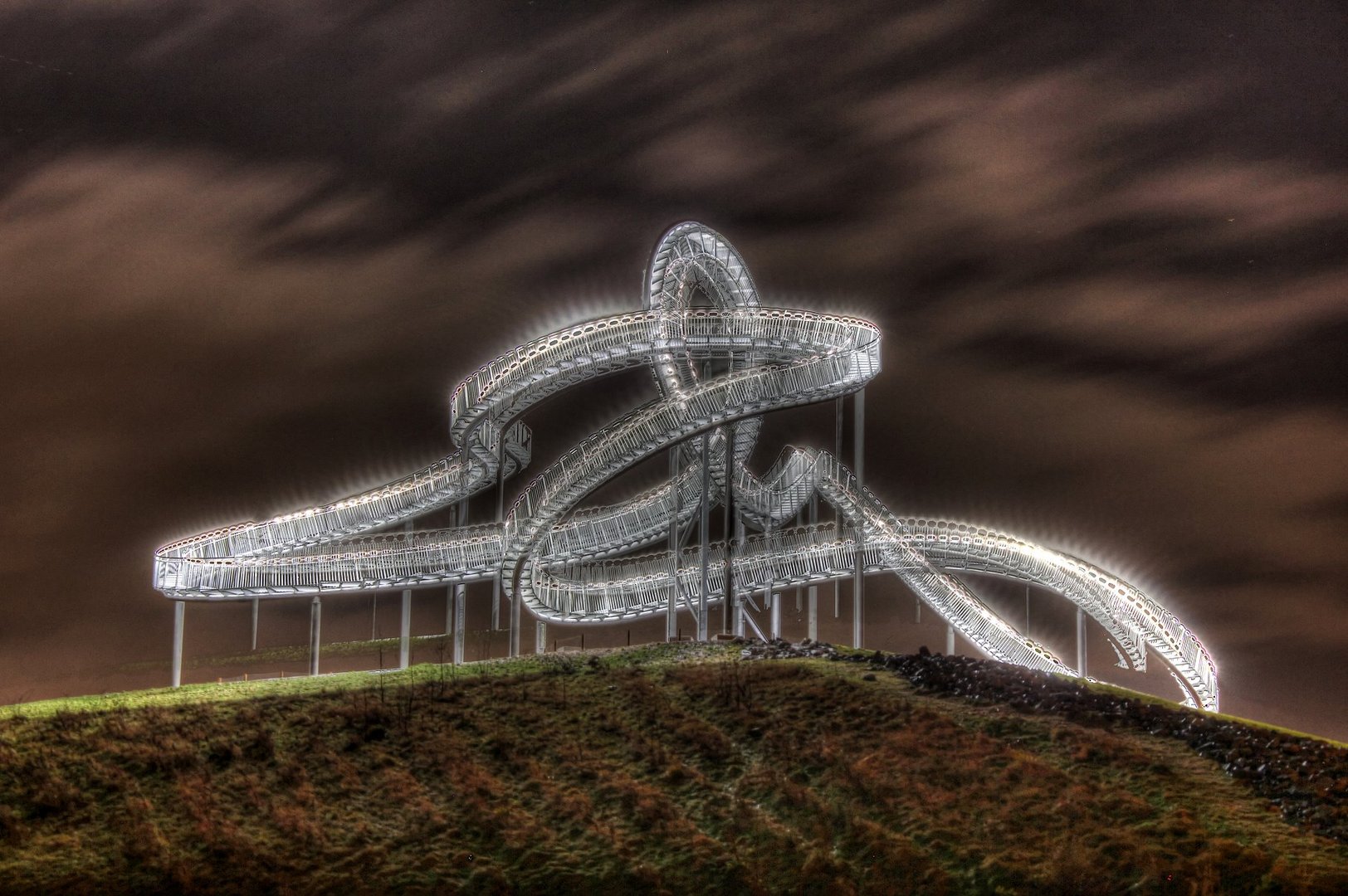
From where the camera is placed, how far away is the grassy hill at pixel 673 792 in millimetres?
18422

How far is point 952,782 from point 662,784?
15.1 ft

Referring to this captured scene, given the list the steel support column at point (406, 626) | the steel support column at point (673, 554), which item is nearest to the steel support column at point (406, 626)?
the steel support column at point (406, 626)

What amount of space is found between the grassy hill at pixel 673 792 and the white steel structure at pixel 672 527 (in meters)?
8.81

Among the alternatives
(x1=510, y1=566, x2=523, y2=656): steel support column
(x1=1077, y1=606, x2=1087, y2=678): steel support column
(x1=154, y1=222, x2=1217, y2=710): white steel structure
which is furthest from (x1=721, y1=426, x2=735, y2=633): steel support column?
(x1=1077, y1=606, x2=1087, y2=678): steel support column

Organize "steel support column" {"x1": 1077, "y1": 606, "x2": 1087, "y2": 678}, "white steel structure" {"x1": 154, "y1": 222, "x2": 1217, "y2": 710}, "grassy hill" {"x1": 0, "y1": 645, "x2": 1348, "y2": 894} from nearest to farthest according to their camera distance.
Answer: "grassy hill" {"x1": 0, "y1": 645, "x2": 1348, "y2": 894} < "white steel structure" {"x1": 154, "y1": 222, "x2": 1217, "y2": 710} < "steel support column" {"x1": 1077, "y1": 606, "x2": 1087, "y2": 678}

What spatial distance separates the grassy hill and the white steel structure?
8.81 metres

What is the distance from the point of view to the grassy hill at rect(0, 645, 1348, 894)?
725 inches

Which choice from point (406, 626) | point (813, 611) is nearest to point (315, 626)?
point (406, 626)

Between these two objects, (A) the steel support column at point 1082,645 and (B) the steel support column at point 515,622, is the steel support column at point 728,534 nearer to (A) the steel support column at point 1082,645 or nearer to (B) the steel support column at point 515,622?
(B) the steel support column at point 515,622

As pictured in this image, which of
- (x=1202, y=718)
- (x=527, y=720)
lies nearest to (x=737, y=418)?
(x=527, y=720)

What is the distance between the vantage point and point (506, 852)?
63.2 feet

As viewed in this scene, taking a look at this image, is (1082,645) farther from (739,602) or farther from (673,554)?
(673,554)

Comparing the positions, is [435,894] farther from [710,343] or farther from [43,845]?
[710,343]

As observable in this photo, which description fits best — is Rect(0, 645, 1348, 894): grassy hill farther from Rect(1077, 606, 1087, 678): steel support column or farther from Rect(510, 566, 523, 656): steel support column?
Rect(1077, 606, 1087, 678): steel support column
